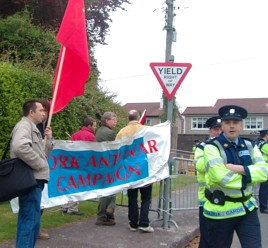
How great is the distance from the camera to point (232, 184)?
13.1ft

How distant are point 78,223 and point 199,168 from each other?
9.33ft

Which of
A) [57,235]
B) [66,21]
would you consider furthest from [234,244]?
[66,21]

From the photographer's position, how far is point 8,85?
781 cm

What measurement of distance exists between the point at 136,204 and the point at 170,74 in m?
2.26

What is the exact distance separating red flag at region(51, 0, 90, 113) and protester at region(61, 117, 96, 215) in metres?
1.23

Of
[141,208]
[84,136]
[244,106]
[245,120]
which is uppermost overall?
[244,106]

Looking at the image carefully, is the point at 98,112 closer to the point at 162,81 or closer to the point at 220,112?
the point at 162,81

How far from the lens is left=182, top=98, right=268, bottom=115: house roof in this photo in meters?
64.1

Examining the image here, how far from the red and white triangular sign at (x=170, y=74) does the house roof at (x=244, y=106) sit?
58609 millimetres

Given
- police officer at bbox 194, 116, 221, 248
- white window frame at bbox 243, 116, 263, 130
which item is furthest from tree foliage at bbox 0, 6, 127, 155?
white window frame at bbox 243, 116, 263, 130

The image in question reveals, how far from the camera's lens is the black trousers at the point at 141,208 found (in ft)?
21.5

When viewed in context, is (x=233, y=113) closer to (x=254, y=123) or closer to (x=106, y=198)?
(x=106, y=198)

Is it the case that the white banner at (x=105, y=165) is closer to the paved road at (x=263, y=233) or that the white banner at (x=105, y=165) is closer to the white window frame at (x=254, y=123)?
the paved road at (x=263, y=233)

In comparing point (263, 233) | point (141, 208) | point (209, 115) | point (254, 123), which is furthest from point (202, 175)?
point (209, 115)
